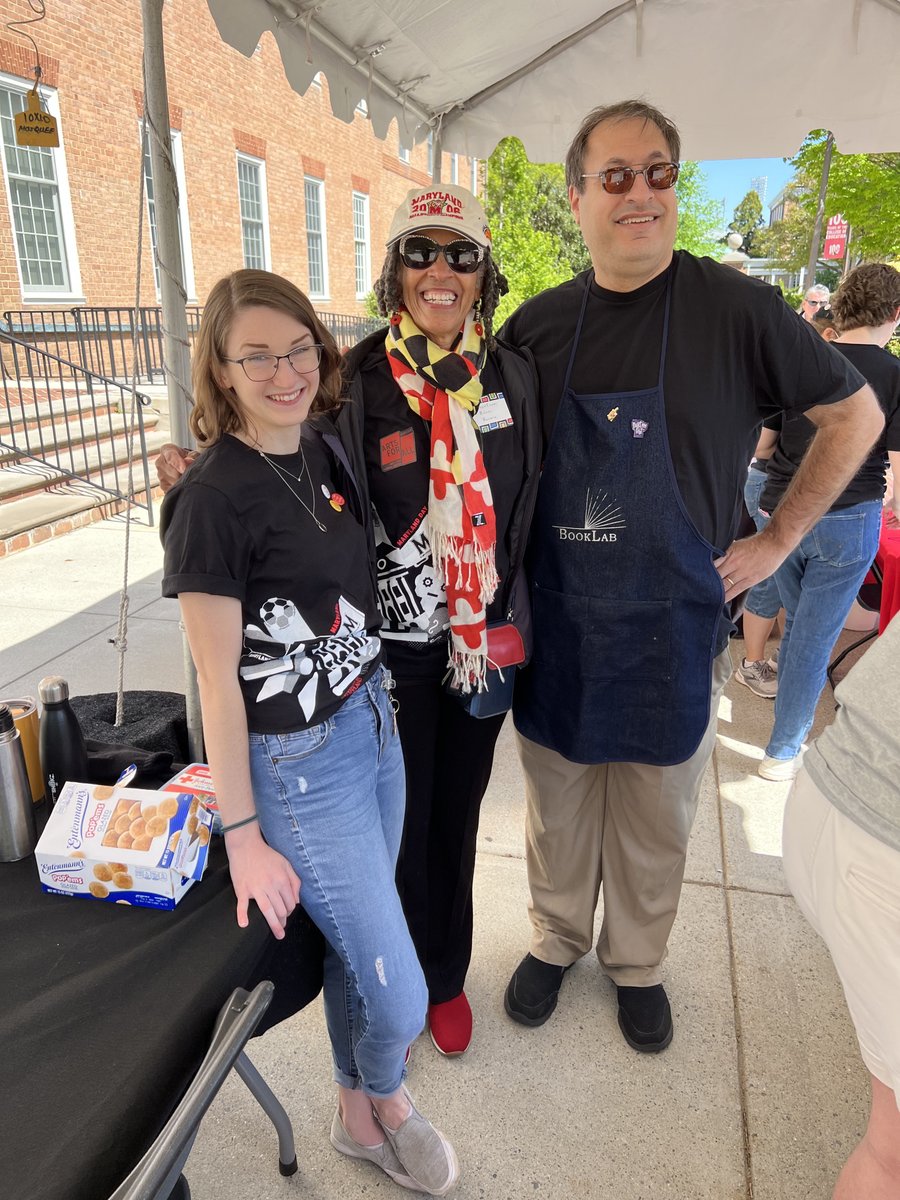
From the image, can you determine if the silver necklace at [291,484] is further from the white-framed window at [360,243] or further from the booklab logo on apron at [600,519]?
the white-framed window at [360,243]

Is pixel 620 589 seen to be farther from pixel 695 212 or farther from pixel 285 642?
pixel 695 212

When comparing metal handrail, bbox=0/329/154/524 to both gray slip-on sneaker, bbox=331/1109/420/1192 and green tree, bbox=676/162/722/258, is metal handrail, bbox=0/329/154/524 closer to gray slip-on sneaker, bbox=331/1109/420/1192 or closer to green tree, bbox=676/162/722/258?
gray slip-on sneaker, bbox=331/1109/420/1192

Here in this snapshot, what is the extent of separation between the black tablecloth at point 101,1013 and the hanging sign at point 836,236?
18107 mm

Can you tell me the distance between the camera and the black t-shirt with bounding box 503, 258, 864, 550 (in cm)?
170

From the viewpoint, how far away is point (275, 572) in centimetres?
134

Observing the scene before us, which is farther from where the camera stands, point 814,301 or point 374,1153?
point 814,301

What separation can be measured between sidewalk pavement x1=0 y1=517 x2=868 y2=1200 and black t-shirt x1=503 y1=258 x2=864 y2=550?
134cm

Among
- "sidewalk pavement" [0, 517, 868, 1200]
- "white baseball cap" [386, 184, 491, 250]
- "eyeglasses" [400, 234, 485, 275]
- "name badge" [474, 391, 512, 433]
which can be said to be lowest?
"sidewalk pavement" [0, 517, 868, 1200]

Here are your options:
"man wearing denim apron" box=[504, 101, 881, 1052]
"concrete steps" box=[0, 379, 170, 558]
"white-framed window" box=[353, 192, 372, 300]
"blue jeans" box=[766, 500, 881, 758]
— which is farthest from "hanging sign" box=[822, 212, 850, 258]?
"man wearing denim apron" box=[504, 101, 881, 1052]

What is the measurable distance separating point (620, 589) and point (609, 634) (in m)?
0.11

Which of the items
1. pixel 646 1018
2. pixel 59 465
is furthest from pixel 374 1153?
pixel 59 465

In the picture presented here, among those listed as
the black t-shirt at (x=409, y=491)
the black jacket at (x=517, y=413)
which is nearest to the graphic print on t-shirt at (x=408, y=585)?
the black t-shirt at (x=409, y=491)

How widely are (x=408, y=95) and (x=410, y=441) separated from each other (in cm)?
285

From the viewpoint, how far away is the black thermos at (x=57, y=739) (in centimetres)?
149
